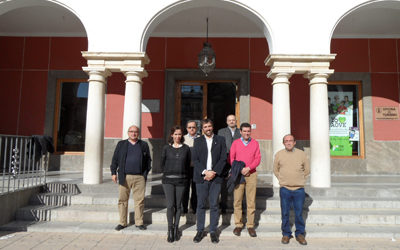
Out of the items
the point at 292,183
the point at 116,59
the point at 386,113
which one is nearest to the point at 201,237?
the point at 292,183

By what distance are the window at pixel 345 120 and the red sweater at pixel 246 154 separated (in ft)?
17.7

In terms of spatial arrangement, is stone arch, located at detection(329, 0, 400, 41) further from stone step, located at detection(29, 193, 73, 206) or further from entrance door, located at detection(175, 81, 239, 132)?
stone step, located at detection(29, 193, 73, 206)

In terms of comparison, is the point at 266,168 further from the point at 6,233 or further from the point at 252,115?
the point at 6,233

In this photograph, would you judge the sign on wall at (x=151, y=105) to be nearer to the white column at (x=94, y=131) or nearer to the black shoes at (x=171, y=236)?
the white column at (x=94, y=131)

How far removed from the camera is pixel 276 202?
15.7 feet

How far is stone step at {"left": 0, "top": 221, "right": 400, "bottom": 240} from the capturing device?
4008 mm

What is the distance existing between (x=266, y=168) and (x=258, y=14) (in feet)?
14.4

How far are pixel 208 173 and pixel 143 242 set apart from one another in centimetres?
131

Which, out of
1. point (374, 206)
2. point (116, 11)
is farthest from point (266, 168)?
point (116, 11)

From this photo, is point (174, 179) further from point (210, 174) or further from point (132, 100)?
point (132, 100)

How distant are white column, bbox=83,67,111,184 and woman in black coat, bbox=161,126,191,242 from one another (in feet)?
7.37

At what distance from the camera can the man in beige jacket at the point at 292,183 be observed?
3736mm

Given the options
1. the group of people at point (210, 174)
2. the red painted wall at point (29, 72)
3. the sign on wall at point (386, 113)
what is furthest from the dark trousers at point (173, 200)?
the sign on wall at point (386, 113)

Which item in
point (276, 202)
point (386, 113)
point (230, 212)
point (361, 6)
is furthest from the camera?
point (386, 113)
